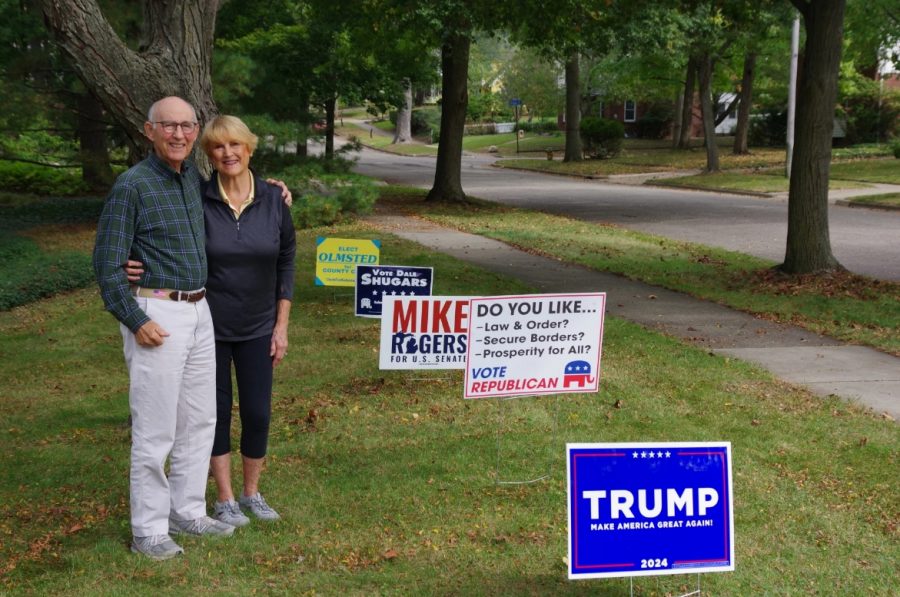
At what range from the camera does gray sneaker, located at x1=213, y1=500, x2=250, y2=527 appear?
16.8ft

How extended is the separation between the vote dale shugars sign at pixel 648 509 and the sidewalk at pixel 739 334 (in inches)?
150

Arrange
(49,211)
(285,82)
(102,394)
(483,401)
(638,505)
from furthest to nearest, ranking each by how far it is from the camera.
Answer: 1. (285,82)
2. (49,211)
3. (102,394)
4. (483,401)
5. (638,505)

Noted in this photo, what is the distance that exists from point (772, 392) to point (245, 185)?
4.69 meters

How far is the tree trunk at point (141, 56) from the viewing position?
7.00 metres

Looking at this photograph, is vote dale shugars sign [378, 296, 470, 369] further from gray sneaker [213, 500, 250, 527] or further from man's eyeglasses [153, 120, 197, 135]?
man's eyeglasses [153, 120, 197, 135]

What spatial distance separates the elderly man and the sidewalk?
199 inches

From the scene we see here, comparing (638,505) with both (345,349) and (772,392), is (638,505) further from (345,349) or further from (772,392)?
(345,349)

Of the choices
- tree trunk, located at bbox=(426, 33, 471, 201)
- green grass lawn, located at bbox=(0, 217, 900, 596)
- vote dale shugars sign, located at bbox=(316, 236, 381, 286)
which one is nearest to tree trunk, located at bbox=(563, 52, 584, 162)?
tree trunk, located at bbox=(426, 33, 471, 201)

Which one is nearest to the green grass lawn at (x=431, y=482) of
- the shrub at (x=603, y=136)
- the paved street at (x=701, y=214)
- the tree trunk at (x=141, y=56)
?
the tree trunk at (x=141, y=56)

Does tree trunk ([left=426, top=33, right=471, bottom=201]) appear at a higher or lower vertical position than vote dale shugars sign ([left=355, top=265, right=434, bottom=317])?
higher

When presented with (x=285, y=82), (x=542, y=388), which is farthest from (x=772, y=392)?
(x=285, y=82)

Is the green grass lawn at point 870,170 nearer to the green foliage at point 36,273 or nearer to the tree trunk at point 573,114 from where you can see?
the tree trunk at point 573,114

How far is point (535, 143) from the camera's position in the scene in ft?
208

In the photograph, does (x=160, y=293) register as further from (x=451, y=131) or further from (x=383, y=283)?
(x=451, y=131)
